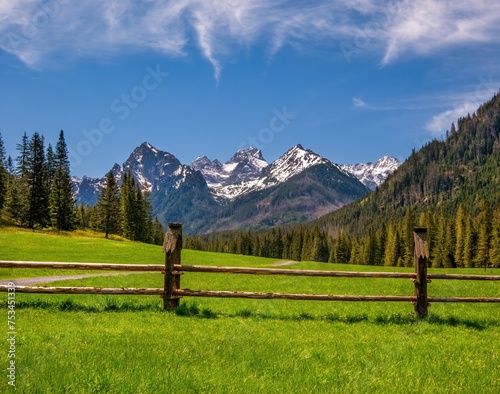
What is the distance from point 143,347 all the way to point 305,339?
430 cm

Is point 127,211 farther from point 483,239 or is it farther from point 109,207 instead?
point 483,239

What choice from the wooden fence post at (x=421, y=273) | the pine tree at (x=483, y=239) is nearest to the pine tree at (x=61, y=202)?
the wooden fence post at (x=421, y=273)

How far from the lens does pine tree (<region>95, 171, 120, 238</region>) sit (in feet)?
329

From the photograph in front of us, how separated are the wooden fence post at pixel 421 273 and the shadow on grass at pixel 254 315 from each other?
1.14 feet

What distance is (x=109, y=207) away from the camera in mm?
101688

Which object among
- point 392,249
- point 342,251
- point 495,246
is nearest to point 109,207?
point 392,249

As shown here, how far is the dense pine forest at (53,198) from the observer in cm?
9612

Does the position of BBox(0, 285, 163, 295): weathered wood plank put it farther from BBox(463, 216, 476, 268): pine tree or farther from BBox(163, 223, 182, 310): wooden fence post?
BBox(463, 216, 476, 268): pine tree

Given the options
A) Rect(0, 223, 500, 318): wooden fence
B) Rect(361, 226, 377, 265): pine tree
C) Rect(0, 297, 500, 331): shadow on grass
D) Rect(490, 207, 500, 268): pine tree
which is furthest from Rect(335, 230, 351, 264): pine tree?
Rect(0, 297, 500, 331): shadow on grass

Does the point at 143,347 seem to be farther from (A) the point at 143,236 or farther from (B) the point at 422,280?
(A) the point at 143,236

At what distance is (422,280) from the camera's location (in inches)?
589

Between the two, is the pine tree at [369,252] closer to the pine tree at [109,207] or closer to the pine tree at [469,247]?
the pine tree at [469,247]

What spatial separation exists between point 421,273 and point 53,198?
9549 cm

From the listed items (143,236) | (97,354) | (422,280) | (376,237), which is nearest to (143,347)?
(97,354)
